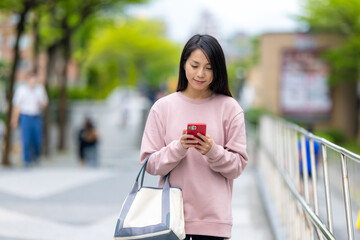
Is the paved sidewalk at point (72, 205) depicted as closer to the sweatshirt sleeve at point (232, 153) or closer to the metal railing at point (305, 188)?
the metal railing at point (305, 188)

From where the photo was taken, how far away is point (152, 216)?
9.23 ft

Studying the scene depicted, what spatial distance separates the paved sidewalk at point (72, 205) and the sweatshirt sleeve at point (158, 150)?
324 centimetres

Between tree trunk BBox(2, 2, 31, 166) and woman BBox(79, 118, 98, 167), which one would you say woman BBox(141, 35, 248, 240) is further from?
woman BBox(79, 118, 98, 167)

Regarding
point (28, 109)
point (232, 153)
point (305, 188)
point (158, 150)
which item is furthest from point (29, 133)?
point (232, 153)

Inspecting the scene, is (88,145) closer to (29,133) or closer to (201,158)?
(29,133)

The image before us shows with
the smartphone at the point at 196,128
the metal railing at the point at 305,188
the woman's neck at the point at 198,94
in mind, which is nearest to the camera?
the metal railing at the point at 305,188

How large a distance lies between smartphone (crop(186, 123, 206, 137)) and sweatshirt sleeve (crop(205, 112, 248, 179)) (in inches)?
4.1

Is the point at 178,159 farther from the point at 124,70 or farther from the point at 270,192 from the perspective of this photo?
the point at 124,70

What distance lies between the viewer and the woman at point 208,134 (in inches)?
118

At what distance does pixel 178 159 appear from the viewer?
2914 mm

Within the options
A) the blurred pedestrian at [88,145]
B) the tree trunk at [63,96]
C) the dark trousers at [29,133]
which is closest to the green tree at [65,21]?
the tree trunk at [63,96]

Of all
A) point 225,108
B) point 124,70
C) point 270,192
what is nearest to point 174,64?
point 124,70

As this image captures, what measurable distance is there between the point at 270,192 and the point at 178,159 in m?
5.96

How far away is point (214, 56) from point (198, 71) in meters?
0.11
